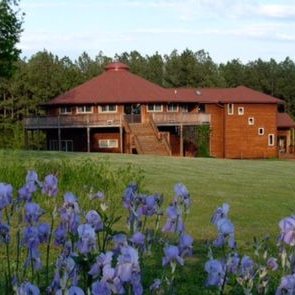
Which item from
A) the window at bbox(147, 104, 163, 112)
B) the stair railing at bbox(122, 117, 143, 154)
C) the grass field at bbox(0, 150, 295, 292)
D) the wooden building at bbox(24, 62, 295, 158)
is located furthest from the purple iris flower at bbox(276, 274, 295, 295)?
the window at bbox(147, 104, 163, 112)

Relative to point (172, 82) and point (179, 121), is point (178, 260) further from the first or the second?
point (172, 82)

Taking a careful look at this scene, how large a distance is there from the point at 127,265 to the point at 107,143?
4965 cm

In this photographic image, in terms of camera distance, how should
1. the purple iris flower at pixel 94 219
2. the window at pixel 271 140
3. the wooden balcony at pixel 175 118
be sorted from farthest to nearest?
the window at pixel 271 140
the wooden balcony at pixel 175 118
the purple iris flower at pixel 94 219

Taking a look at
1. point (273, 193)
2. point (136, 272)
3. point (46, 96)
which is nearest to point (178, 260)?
point (136, 272)

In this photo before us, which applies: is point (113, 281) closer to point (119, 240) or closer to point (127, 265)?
point (127, 265)

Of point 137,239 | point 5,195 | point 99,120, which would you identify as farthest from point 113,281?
point 99,120

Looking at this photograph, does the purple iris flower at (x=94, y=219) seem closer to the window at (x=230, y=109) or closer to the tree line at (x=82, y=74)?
the tree line at (x=82, y=74)

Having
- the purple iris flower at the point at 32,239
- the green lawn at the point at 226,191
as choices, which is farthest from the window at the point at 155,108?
the purple iris flower at the point at 32,239

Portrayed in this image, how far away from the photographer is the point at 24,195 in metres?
4.05

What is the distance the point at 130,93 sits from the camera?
54.1 meters

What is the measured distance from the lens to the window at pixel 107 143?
51906mm

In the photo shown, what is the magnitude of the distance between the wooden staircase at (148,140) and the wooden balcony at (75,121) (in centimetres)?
124

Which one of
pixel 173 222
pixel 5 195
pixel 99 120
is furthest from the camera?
pixel 99 120

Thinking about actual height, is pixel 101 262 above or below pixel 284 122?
below
